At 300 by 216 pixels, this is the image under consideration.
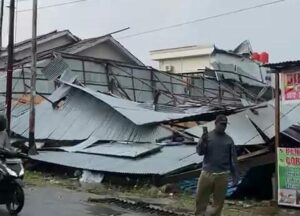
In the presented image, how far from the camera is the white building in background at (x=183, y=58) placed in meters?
40.0

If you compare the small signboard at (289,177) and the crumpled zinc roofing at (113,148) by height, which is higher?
the crumpled zinc roofing at (113,148)

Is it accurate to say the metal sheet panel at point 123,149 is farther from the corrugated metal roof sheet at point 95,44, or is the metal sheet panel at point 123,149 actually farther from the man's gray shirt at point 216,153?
the corrugated metal roof sheet at point 95,44

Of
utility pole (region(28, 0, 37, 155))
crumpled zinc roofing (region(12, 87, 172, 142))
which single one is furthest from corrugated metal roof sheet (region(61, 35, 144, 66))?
utility pole (region(28, 0, 37, 155))

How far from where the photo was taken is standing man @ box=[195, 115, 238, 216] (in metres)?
8.88

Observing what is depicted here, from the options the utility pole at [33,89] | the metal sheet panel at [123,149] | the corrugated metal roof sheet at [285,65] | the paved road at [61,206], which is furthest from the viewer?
the utility pole at [33,89]

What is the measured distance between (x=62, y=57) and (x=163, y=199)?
11.9 meters

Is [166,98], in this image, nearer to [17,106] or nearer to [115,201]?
[17,106]

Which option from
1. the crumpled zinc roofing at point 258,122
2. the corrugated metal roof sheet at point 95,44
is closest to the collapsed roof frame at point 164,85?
the corrugated metal roof sheet at point 95,44

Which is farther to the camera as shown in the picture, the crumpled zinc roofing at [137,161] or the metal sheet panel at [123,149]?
the metal sheet panel at [123,149]

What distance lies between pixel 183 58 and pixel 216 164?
33546 mm

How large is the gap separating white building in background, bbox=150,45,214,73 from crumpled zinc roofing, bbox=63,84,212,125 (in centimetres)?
2111

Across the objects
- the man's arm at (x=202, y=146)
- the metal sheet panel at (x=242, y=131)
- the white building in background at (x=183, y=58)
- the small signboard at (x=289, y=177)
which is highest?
the white building in background at (x=183, y=58)

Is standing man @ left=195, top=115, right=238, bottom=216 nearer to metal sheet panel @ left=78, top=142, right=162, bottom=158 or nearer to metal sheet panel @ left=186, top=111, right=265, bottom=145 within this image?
metal sheet panel @ left=186, top=111, right=265, bottom=145

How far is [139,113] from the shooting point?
1753 cm
